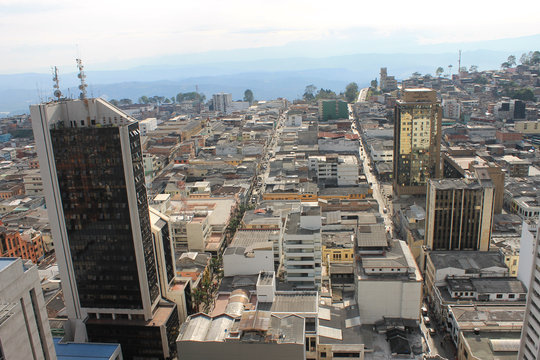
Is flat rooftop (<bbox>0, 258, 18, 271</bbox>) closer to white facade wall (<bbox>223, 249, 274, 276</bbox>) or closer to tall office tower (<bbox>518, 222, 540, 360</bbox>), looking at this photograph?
tall office tower (<bbox>518, 222, 540, 360</bbox>)

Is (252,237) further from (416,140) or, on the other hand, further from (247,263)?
(416,140)

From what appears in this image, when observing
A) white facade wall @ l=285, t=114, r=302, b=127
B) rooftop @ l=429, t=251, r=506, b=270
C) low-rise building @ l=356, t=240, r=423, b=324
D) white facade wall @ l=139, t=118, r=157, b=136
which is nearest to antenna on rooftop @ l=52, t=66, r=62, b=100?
low-rise building @ l=356, t=240, r=423, b=324

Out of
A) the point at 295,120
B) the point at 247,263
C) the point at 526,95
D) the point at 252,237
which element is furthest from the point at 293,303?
the point at 526,95

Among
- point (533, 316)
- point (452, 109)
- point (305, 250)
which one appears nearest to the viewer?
point (533, 316)

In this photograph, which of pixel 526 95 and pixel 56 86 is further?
pixel 526 95

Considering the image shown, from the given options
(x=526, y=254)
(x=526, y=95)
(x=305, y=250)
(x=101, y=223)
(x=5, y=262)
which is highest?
(x=5, y=262)

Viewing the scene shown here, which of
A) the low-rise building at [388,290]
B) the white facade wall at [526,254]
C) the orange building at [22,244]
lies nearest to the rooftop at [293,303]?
the low-rise building at [388,290]

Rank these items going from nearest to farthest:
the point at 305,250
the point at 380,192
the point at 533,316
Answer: the point at 533,316, the point at 305,250, the point at 380,192

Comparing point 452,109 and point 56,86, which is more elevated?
point 56,86
